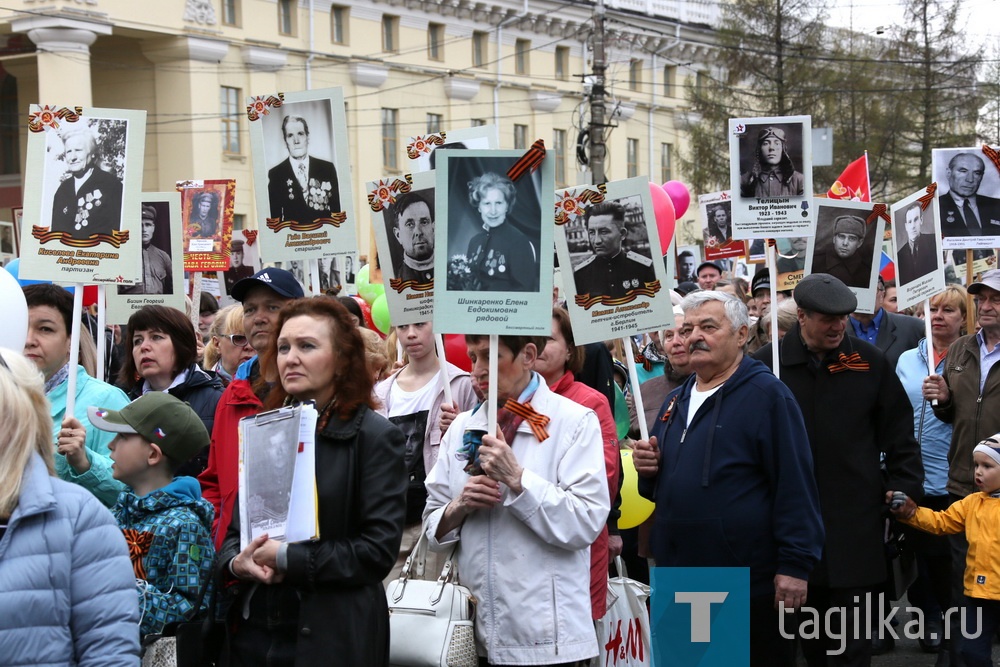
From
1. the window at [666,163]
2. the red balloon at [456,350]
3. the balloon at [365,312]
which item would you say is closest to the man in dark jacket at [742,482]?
the red balloon at [456,350]

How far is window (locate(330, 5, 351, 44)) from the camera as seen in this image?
136 feet

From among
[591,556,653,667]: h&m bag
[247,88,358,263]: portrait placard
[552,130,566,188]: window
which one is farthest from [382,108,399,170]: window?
[591,556,653,667]: h&m bag

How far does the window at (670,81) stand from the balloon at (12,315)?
49.7m

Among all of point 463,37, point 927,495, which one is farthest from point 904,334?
point 463,37

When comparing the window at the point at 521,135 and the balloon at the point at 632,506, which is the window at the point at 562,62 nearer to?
the window at the point at 521,135

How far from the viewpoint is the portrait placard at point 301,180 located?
6.74 m

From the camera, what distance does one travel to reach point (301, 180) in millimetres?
6785

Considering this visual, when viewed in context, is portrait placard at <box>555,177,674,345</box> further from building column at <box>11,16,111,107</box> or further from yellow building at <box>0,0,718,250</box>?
building column at <box>11,16,111,107</box>

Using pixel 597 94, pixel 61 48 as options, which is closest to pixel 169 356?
pixel 597 94

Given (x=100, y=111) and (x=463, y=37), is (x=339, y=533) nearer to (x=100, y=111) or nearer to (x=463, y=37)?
(x=100, y=111)

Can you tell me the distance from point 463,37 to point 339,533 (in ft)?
139

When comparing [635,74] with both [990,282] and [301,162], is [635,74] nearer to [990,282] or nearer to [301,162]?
[990,282]

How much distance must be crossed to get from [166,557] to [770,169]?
15.0 ft

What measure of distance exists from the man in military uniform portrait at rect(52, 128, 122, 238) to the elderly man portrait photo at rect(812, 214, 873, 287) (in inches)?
153
